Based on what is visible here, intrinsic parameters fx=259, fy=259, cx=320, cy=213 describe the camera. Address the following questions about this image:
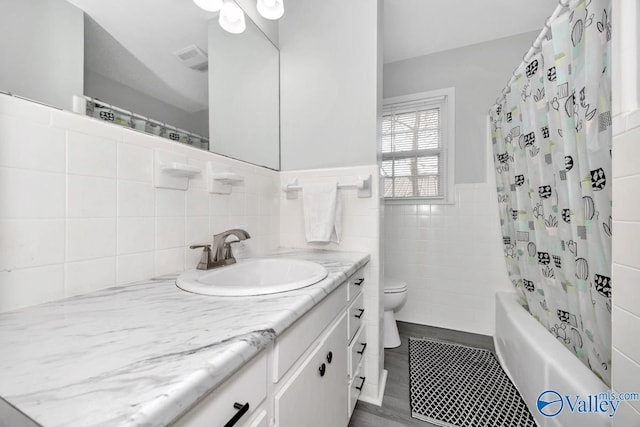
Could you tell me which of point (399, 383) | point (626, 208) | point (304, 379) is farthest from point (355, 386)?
point (626, 208)

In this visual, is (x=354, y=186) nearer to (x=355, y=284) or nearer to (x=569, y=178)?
(x=355, y=284)

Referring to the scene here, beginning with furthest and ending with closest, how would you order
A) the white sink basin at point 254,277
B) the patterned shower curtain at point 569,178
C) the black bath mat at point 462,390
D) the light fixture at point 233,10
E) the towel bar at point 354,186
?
1. the towel bar at point 354,186
2. the black bath mat at point 462,390
3. the light fixture at point 233,10
4. the patterned shower curtain at point 569,178
5. the white sink basin at point 254,277

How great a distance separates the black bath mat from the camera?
124 centimetres

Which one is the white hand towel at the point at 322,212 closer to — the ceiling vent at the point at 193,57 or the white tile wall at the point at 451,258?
the ceiling vent at the point at 193,57

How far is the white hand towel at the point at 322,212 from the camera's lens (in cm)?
140

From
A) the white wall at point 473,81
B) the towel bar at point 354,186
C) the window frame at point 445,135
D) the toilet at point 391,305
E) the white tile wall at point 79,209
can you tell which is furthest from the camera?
the window frame at point 445,135

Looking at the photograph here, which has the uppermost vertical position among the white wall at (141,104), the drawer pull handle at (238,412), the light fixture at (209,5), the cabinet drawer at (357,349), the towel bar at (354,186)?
the light fixture at (209,5)

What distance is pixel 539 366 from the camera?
1.15 meters

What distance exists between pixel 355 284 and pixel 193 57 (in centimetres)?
118

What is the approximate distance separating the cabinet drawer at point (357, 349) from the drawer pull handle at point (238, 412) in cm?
72

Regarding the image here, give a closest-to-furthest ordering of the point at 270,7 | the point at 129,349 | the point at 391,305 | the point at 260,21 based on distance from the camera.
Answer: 1. the point at 129,349
2. the point at 270,7
3. the point at 260,21
4. the point at 391,305

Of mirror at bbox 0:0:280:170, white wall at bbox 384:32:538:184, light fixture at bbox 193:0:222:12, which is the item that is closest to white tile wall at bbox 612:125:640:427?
mirror at bbox 0:0:280:170

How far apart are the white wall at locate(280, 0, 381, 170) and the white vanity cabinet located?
0.74 meters

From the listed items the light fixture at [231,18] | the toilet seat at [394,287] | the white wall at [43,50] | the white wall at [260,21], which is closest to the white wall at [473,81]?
the toilet seat at [394,287]
